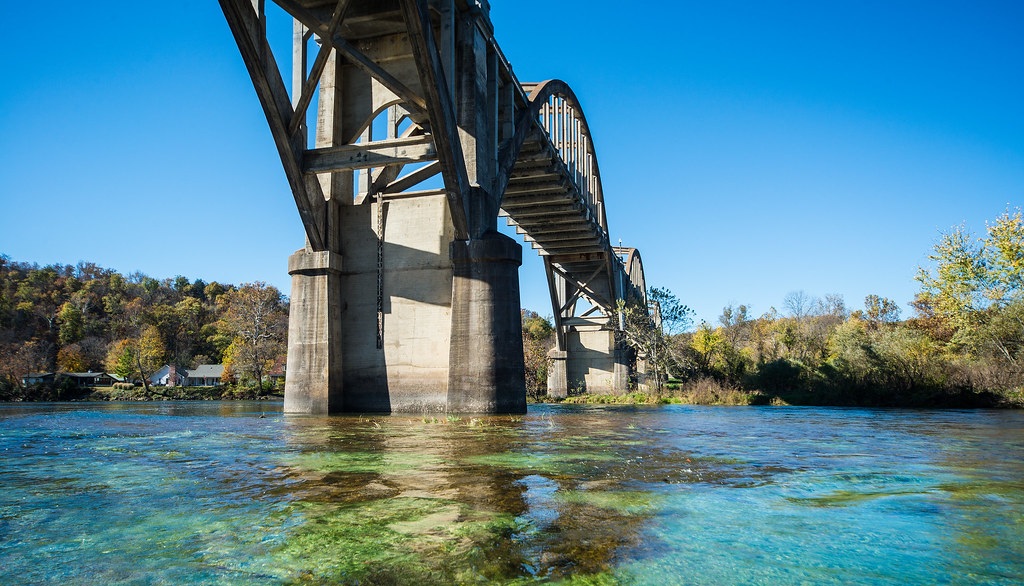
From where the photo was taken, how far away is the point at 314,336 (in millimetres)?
18000

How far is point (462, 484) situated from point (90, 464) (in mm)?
3768

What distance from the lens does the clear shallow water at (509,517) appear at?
106 inches

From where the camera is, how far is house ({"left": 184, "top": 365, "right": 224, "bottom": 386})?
81.9 metres

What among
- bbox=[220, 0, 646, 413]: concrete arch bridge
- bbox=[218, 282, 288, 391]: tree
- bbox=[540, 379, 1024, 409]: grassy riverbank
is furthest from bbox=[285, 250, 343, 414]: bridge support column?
bbox=[218, 282, 288, 391]: tree

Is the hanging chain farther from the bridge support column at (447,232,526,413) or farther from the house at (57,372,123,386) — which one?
the house at (57,372,123,386)

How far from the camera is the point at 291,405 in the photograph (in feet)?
58.2

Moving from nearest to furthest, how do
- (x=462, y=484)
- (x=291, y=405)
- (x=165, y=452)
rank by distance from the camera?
1. (x=462, y=484)
2. (x=165, y=452)
3. (x=291, y=405)

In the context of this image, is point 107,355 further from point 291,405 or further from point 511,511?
point 511,511

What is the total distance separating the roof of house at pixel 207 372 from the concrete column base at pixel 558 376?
4906cm

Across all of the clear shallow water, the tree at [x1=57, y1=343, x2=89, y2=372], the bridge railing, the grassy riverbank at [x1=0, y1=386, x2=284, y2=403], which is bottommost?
the grassy riverbank at [x1=0, y1=386, x2=284, y2=403]

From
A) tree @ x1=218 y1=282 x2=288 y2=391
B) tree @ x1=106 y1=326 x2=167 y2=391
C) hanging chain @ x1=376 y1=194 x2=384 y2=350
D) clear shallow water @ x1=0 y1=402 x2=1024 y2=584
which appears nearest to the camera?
clear shallow water @ x1=0 y1=402 x2=1024 y2=584

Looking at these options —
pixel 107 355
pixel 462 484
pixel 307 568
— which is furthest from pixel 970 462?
pixel 107 355

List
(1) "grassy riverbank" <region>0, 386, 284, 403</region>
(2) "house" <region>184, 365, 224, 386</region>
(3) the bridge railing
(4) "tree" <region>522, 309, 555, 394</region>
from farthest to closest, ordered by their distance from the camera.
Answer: (2) "house" <region>184, 365, 224, 386</region>
(4) "tree" <region>522, 309, 555, 394</region>
(1) "grassy riverbank" <region>0, 386, 284, 403</region>
(3) the bridge railing

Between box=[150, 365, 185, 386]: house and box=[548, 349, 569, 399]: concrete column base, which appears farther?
box=[150, 365, 185, 386]: house
